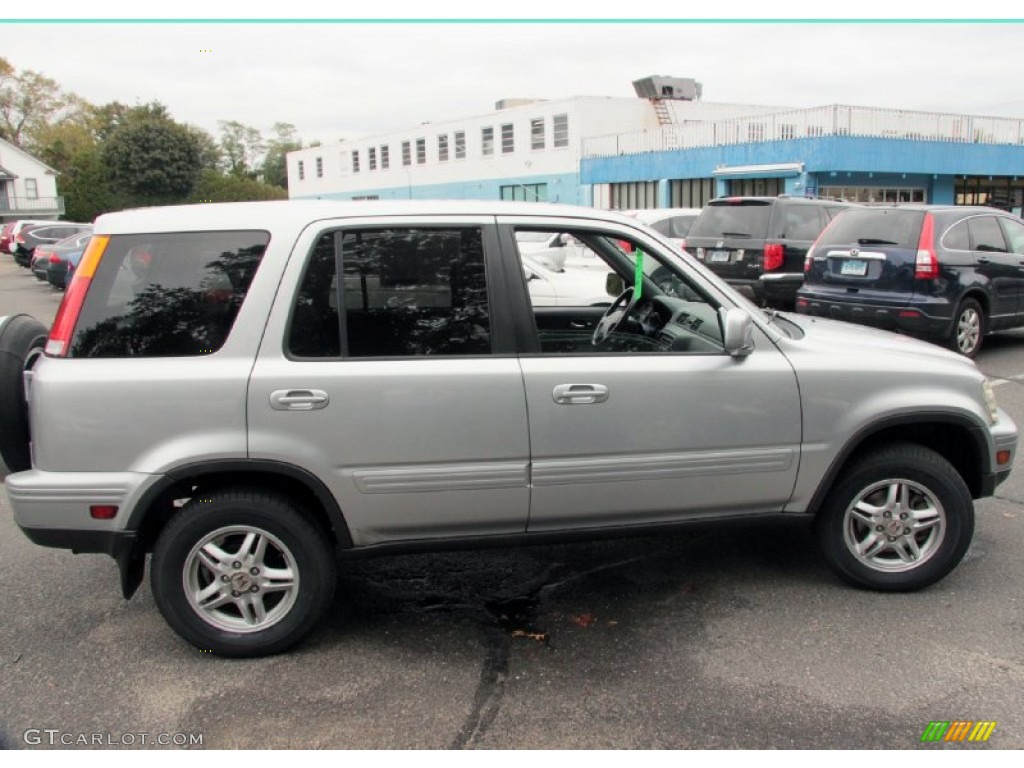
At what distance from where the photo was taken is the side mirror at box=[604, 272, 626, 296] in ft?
15.5

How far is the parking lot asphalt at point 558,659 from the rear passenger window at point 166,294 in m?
1.29

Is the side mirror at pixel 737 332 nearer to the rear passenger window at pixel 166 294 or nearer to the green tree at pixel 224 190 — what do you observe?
the rear passenger window at pixel 166 294

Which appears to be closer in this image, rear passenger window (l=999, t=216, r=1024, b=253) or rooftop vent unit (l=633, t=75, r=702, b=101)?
rear passenger window (l=999, t=216, r=1024, b=253)

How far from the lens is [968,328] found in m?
9.27

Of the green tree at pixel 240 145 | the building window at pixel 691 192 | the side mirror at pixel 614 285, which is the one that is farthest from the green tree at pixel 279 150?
the side mirror at pixel 614 285

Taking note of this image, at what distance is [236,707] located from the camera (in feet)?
10.5

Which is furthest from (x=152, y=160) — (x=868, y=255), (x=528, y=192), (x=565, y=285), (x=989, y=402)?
(x=989, y=402)

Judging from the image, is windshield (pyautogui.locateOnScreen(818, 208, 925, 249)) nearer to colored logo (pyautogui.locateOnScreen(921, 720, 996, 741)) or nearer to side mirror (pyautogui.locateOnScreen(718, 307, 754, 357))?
side mirror (pyautogui.locateOnScreen(718, 307, 754, 357))

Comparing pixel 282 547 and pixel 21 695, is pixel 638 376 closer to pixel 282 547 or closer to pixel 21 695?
pixel 282 547

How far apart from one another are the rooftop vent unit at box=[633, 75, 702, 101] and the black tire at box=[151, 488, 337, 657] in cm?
4023

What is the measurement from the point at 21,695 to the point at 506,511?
1.95 metres

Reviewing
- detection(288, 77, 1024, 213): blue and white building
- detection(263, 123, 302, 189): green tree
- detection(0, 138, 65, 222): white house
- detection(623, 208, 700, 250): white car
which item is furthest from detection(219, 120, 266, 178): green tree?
detection(623, 208, 700, 250): white car

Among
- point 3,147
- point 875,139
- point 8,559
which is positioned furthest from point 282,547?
point 3,147

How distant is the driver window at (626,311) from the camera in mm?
3797
